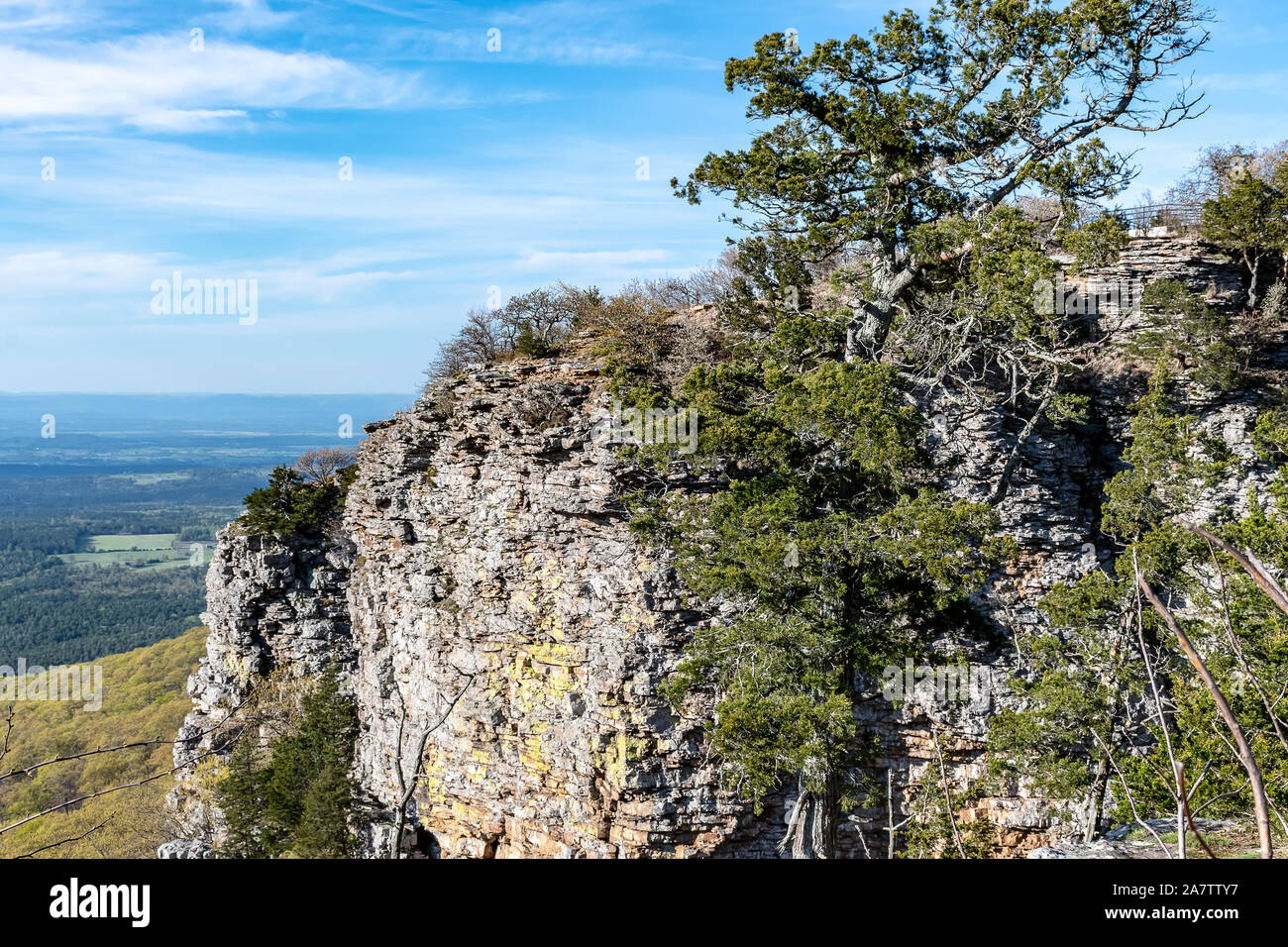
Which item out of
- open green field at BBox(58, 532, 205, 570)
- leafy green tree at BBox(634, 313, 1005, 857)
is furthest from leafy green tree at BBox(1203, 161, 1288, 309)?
open green field at BBox(58, 532, 205, 570)

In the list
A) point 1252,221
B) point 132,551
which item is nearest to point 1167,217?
point 1252,221

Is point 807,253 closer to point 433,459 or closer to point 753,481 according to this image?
point 753,481

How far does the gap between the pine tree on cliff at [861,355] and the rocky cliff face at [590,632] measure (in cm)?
373

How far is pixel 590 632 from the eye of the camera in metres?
20.6

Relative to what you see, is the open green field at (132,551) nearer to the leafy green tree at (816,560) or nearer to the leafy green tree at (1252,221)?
the leafy green tree at (816,560)

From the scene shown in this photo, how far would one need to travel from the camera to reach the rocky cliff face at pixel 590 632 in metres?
19.4

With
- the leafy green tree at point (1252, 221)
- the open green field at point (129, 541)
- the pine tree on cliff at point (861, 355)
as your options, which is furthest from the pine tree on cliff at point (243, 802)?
the open green field at point (129, 541)

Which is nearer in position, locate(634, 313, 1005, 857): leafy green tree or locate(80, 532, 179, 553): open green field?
locate(634, 313, 1005, 857): leafy green tree

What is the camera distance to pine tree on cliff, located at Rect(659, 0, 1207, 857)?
12.6 meters

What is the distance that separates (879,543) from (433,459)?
16.6 m

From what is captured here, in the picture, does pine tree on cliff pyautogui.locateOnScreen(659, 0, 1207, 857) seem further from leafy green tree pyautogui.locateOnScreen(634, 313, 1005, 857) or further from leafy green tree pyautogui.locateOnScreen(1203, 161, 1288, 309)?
leafy green tree pyautogui.locateOnScreen(1203, 161, 1288, 309)

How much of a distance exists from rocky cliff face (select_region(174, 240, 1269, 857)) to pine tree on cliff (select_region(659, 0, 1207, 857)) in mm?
3728

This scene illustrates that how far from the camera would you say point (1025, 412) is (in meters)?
21.0
